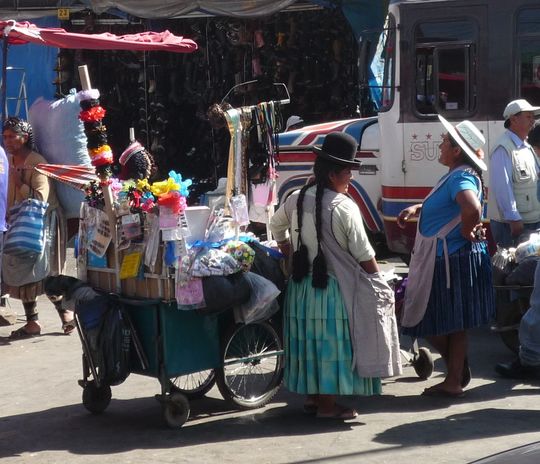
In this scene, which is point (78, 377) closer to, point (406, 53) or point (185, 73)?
point (406, 53)

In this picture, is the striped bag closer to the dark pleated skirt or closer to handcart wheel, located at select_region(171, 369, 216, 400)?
handcart wheel, located at select_region(171, 369, 216, 400)

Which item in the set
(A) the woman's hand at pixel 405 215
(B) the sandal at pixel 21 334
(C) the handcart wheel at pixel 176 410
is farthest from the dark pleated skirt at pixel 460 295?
(B) the sandal at pixel 21 334

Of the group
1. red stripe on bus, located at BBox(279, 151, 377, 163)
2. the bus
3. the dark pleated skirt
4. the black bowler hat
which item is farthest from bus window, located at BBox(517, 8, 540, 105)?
the black bowler hat

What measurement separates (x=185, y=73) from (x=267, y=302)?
366 inches

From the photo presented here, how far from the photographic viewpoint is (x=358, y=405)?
23.0 feet

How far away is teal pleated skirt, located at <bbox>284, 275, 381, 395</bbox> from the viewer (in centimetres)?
643

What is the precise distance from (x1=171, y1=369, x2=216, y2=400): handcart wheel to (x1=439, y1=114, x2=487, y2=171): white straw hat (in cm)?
219

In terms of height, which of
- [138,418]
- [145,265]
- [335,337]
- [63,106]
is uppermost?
[63,106]

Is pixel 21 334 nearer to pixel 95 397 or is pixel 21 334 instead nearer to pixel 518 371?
pixel 95 397

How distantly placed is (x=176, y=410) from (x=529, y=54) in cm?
538

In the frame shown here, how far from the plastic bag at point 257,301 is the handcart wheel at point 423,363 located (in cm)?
158

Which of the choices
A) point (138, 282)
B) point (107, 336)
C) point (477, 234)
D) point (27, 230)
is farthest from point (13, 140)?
point (477, 234)

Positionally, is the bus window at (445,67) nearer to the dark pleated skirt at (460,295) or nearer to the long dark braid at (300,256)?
the dark pleated skirt at (460,295)

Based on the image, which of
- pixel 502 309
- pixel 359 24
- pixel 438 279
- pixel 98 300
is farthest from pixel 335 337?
pixel 359 24
